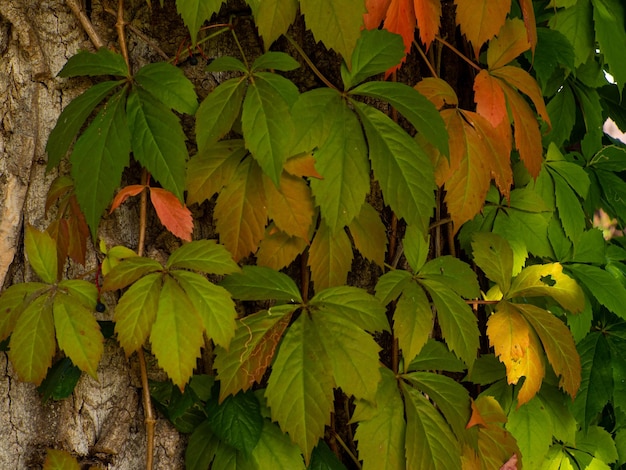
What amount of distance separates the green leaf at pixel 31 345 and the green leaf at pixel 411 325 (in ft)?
2.09

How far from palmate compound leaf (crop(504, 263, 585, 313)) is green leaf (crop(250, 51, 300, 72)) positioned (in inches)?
28.7

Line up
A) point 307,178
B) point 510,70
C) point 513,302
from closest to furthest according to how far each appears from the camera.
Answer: point 307,178 → point 510,70 → point 513,302

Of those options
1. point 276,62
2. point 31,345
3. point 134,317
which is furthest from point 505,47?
point 31,345

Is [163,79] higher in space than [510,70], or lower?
higher

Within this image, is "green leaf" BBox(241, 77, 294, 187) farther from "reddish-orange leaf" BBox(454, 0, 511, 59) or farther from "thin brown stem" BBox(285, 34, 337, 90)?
"reddish-orange leaf" BBox(454, 0, 511, 59)

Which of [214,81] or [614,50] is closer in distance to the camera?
[214,81]

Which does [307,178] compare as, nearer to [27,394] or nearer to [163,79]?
[163,79]

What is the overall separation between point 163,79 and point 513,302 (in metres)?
0.95

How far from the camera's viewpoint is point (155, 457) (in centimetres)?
140

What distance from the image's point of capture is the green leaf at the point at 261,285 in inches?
51.1

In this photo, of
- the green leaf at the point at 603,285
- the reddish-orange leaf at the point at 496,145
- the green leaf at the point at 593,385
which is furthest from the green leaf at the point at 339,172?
the green leaf at the point at 593,385

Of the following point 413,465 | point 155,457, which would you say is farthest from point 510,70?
point 155,457

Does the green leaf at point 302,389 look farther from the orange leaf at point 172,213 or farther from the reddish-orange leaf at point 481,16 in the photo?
the reddish-orange leaf at point 481,16

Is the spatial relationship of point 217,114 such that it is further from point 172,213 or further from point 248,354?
point 248,354
